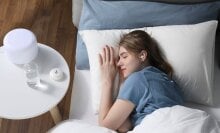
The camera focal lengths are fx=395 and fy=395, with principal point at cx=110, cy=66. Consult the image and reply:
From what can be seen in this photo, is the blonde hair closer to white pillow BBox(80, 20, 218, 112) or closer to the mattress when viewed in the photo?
white pillow BBox(80, 20, 218, 112)

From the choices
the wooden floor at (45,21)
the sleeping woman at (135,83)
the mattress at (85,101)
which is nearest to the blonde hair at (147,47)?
the sleeping woman at (135,83)

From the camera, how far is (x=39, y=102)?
1.45m

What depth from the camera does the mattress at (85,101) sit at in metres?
1.49

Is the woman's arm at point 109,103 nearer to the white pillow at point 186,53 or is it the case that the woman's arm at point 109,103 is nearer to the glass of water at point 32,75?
the white pillow at point 186,53

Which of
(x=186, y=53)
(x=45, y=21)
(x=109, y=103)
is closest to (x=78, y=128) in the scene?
(x=109, y=103)

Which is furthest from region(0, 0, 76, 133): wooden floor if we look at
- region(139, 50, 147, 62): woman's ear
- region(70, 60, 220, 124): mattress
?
region(139, 50, 147, 62): woman's ear

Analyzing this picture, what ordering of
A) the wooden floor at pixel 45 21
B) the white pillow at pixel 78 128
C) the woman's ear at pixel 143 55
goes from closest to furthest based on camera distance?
the white pillow at pixel 78 128 < the woman's ear at pixel 143 55 < the wooden floor at pixel 45 21

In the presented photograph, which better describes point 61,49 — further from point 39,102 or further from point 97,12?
point 39,102

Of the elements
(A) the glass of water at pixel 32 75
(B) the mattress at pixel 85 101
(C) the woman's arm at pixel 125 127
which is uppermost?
(A) the glass of water at pixel 32 75

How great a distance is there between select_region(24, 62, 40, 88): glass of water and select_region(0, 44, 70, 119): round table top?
0.01 meters

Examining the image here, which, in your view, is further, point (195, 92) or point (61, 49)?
point (61, 49)

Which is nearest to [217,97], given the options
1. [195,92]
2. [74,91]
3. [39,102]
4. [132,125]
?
[195,92]

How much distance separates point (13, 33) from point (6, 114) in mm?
→ 316

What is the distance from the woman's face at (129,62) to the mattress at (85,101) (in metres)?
0.19
